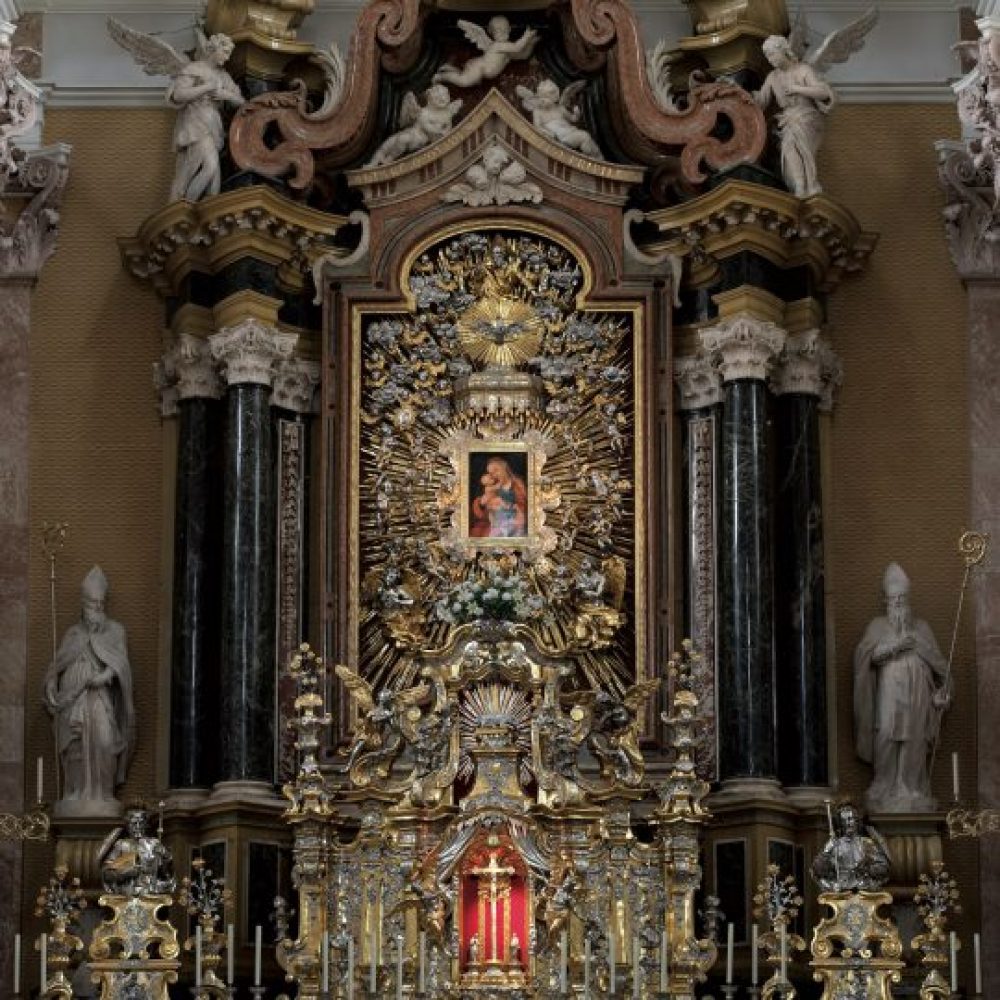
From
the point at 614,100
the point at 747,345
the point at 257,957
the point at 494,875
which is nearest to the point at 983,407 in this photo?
the point at 747,345

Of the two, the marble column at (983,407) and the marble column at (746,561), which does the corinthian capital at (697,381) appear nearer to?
the marble column at (746,561)

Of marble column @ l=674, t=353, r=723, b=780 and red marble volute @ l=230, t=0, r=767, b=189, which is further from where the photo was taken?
red marble volute @ l=230, t=0, r=767, b=189

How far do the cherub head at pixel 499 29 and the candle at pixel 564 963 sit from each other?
6682mm

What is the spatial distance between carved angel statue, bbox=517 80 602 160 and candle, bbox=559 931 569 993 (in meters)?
5.83

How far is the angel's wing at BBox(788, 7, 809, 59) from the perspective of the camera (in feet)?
70.1

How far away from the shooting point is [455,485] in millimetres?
20844

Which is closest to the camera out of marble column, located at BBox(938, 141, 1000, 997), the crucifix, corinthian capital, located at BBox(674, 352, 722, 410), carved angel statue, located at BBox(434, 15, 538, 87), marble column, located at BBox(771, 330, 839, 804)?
the crucifix

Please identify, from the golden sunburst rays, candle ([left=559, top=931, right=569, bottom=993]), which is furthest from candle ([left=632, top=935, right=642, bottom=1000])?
the golden sunburst rays

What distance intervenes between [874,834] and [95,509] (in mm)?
5969

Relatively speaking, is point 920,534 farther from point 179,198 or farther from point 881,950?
point 179,198

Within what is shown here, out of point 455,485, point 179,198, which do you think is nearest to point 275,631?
point 455,485

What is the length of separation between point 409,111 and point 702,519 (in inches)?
144

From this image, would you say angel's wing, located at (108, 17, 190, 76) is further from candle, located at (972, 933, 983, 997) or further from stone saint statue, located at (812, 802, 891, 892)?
candle, located at (972, 933, 983, 997)

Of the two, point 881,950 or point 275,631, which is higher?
point 275,631
